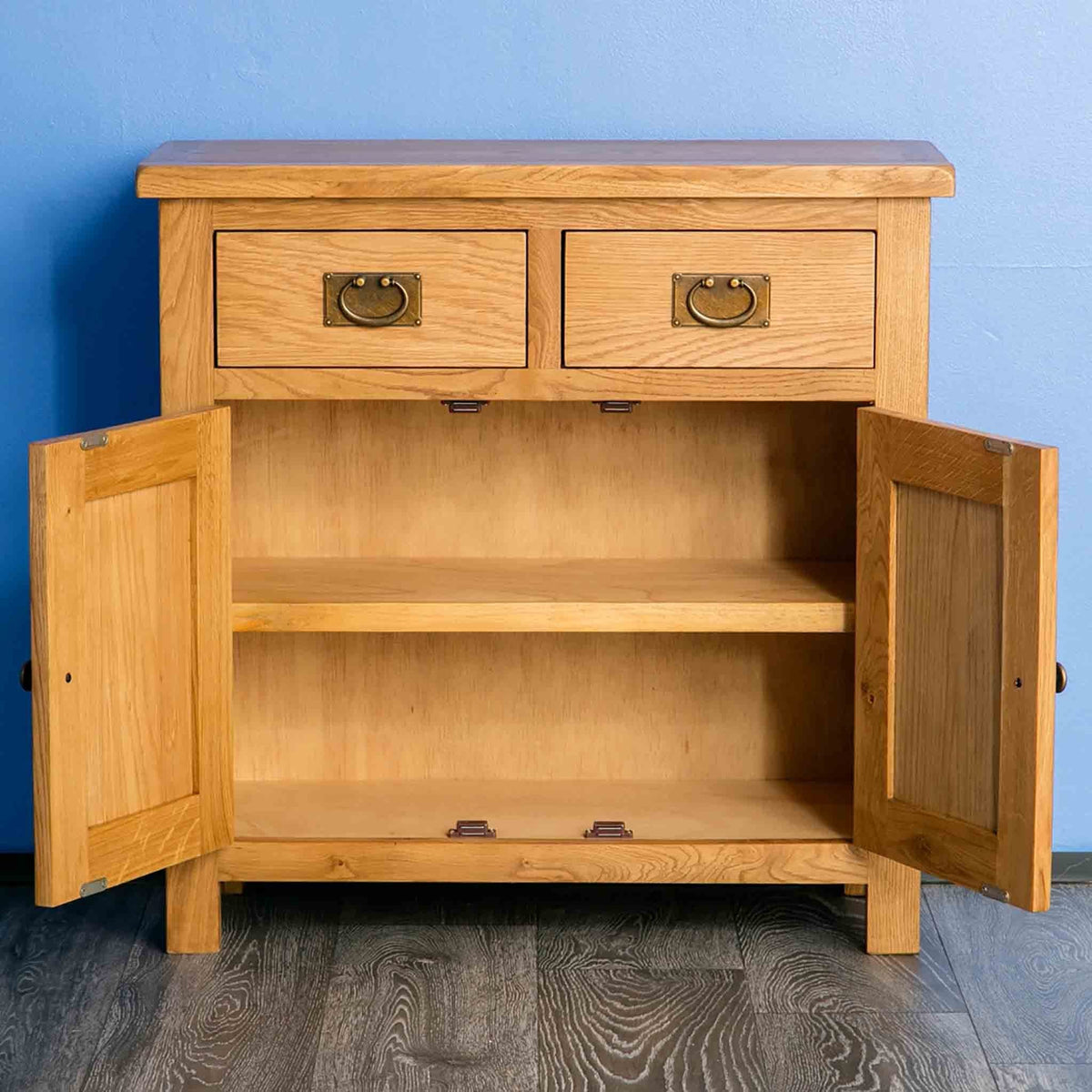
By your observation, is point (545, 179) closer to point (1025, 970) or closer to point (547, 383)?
point (547, 383)

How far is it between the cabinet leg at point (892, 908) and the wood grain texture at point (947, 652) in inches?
5.4

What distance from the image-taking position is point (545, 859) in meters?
2.19

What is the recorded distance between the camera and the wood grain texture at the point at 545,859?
2189mm

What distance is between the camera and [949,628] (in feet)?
6.63

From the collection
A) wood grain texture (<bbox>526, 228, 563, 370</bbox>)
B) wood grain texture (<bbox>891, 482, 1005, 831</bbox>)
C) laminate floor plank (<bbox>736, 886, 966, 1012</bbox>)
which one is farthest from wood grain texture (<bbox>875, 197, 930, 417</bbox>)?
laminate floor plank (<bbox>736, 886, 966, 1012</bbox>)

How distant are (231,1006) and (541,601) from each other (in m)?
0.64

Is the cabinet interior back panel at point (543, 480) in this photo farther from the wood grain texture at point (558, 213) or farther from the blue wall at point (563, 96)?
the wood grain texture at point (558, 213)

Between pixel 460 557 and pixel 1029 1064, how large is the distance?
101 cm

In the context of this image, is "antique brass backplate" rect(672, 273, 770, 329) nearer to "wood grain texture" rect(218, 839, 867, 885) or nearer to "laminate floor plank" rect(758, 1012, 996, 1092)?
"wood grain texture" rect(218, 839, 867, 885)

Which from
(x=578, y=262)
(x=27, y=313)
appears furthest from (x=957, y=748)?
(x=27, y=313)

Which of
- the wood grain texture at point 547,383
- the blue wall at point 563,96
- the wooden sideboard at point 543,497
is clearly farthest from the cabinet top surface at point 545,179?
the blue wall at point 563,96

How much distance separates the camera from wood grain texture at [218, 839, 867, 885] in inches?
86.2

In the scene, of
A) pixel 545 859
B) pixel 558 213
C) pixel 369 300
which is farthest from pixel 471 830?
pixel 558 213

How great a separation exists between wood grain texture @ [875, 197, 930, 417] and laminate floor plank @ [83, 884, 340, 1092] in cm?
105
